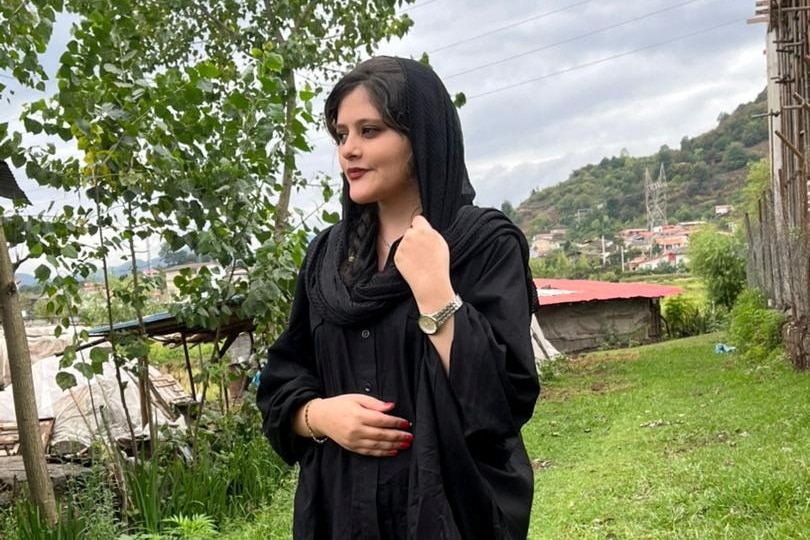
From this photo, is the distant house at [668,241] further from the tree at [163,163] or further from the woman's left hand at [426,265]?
the woman's left hand at [426,265]

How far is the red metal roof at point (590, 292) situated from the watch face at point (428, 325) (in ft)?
59.4

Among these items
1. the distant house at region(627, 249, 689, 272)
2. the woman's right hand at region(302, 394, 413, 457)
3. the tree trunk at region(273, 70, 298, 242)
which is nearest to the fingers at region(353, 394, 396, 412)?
the woman's right hand at region(302, 394, 413, 457)

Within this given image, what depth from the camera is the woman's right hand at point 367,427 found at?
1365 millimetres

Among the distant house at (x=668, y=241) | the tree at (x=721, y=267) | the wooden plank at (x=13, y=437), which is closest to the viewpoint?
the wooden plank at (x=13, y=437)

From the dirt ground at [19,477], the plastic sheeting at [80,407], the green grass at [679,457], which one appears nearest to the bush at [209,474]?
the dirt ground at [19,477]

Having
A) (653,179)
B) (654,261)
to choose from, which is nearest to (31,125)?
(654,261)

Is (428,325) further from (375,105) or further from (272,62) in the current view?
(272,62)

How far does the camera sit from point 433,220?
4.67 ft

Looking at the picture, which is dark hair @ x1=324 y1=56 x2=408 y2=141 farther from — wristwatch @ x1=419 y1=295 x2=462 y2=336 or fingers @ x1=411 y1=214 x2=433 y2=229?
wristwatch @ x1=419 y1=295 x2=462 y2=336

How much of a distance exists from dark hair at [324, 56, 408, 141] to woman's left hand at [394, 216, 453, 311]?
0.20 meters

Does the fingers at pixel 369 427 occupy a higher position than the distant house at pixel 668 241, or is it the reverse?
the fingers at pixel 369 427

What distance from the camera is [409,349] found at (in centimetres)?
141

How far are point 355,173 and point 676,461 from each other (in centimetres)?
487

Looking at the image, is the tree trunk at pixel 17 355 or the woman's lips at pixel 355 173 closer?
the woman's lips at pixel 355 173
